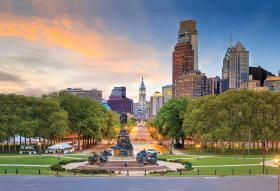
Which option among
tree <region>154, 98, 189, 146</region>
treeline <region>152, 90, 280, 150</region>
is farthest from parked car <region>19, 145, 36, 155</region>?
tree <region>154, 98, 189, 146</region>

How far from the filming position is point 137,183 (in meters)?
54.6

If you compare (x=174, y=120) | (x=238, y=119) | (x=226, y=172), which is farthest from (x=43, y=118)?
(x=226, y=172)

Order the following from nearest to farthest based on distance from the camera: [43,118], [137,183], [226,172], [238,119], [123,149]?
[137,183]
[226,172]
[123,149]
[238,119]
[43,118]

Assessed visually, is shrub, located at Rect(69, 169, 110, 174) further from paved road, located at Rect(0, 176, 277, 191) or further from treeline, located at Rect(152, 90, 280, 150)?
treeline, located at Rect(152, 90, 280, 150)

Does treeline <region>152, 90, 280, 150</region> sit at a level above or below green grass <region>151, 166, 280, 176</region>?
above

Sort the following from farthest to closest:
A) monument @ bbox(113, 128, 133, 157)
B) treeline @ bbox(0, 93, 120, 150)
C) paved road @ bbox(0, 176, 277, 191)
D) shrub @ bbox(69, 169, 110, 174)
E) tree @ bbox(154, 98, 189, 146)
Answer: tree @ bbox(154, 98, 189, 146), treeline @ bbox(0, 93, 120, 150), monument @ bbox(113, 128, 133, 157), shrub @ bbox(69, 169, 110, 174), paved road @ bbox(0, 176, 277, 191)

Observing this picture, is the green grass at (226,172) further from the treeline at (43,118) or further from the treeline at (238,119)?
the treeline at (43,118)

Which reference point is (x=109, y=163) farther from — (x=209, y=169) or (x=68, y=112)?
(x=68, y=112)

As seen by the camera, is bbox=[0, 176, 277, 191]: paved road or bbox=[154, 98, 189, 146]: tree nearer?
bbox=[0, 176, 277, 191]: paved road

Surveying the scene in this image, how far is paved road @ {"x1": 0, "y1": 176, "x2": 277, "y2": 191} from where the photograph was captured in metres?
49.5

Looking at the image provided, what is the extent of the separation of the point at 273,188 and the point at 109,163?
1311 inches

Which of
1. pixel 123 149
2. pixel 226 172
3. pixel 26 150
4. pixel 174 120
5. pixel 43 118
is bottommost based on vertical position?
pixel 226 172

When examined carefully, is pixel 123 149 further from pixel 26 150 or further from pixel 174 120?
pixel 174 120

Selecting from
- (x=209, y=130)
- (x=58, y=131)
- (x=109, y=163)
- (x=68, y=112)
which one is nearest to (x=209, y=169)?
(x=109, y=163)
